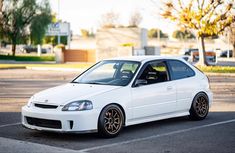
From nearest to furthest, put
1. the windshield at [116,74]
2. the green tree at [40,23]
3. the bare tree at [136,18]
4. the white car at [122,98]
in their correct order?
1. the white car at [122,98]
2. the windshield at [116,74]
3. the green tree at [40,23]
4. the bare tree at [136,18]

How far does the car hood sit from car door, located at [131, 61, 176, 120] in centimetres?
52

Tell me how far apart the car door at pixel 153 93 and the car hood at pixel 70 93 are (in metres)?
0.52

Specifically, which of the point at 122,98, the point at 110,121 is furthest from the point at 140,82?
the point at 110,121

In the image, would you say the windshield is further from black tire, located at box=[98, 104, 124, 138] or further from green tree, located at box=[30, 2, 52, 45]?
green tree, located at box=[30, 2, 52, 45]

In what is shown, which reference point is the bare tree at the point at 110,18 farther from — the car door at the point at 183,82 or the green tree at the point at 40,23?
Result: the car door at the point at 183,82

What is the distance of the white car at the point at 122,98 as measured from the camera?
8633 mm

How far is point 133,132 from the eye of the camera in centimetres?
952

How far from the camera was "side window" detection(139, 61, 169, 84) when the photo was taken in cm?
984

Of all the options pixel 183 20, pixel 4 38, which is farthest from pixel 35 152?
pixel 4 38

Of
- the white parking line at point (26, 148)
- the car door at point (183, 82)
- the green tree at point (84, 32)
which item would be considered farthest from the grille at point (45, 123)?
the green tree at point (84, 32)

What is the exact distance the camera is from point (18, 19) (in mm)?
55188

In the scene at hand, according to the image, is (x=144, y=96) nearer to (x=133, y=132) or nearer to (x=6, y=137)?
(x=133, y=132)

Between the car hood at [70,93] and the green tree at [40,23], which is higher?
the green tree at [40,23]

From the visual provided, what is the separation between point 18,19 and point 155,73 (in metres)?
46.9
